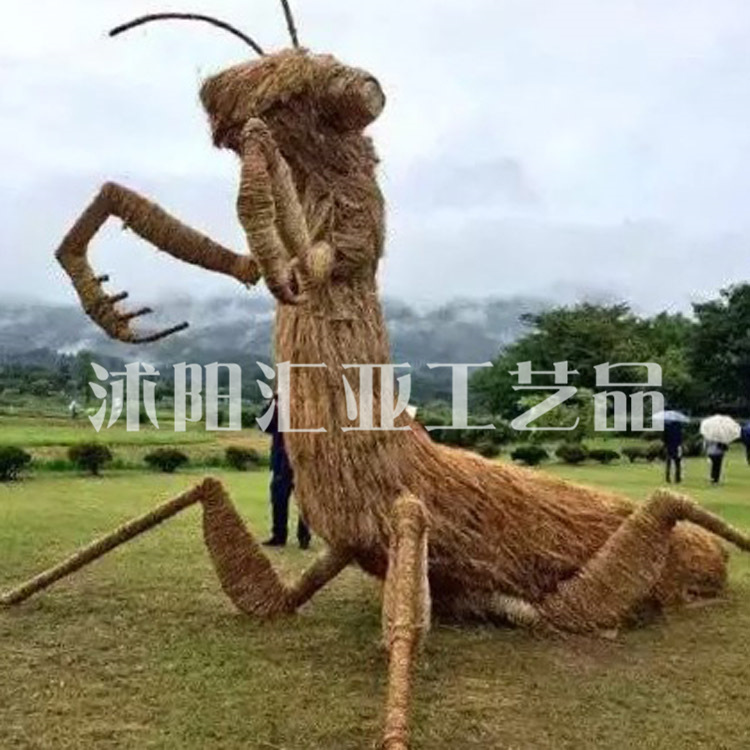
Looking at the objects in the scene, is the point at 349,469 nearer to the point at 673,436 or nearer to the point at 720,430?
the point at 720,430

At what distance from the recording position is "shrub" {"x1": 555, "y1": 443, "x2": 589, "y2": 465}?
19656 millimetres

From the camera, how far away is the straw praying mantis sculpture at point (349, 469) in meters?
3.92

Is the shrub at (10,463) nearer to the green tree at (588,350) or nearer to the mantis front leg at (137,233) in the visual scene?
the mantis front leg at (137,233)

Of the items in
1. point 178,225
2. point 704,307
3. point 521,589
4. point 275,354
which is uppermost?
point 704,307

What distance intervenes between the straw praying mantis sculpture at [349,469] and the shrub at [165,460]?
1063 centimetres

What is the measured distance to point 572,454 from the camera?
A: 19.7m

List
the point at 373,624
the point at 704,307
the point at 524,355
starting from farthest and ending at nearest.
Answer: the point at 524,355 → the point at 704,307 → the point at 373,624

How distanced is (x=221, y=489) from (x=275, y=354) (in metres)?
0.74

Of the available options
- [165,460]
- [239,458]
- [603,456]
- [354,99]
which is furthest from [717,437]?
[354,99]

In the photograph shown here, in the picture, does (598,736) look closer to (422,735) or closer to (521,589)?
(422,735)

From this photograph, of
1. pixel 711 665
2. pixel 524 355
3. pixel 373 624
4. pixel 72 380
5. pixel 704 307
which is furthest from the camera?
pixel 524 355

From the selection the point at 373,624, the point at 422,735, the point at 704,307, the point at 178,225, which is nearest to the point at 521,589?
the point at 373,624

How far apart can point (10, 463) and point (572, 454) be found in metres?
9.78

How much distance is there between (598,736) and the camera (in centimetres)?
394
